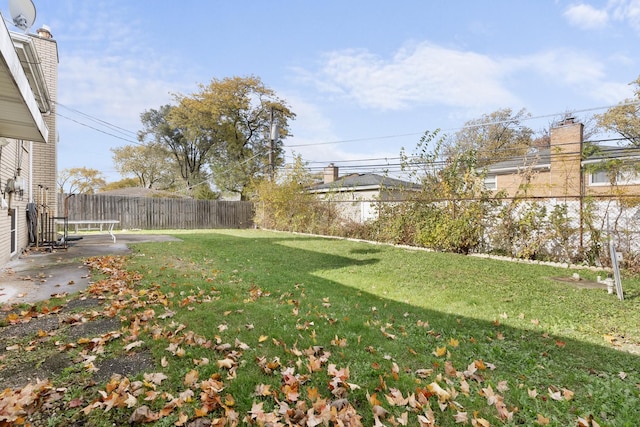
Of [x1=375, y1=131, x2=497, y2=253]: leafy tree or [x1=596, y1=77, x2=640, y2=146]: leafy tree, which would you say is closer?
[x1=375, y1=131, x2=497, y2=253]: leafy tree

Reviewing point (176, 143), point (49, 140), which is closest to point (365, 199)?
point (49, 140)

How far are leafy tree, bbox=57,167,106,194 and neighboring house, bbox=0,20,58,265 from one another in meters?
29.6

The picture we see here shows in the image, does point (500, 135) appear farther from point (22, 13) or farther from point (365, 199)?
point (22, 13)

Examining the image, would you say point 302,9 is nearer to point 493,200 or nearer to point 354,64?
point 354,64

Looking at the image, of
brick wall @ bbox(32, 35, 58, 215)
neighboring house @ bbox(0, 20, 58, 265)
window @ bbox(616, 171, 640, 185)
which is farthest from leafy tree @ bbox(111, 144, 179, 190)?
window @ bbox(616, 171, 640, 185)

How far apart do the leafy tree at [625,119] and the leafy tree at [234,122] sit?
22.3 metres

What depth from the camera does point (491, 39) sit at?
12109 mm

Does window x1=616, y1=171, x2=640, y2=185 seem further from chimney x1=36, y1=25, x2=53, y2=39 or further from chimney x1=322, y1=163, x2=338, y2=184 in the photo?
chimney x1=322, y1=163, x2=338, y2=184

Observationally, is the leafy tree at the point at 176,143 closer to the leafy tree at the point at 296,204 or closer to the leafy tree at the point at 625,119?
the leafy tree at the point at 296,204

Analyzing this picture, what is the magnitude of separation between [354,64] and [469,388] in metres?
12.5

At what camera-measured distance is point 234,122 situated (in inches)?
1151

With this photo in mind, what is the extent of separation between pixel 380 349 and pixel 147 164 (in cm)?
3716

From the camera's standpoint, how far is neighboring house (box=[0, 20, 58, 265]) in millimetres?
3409

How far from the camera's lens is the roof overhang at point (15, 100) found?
2789 millimetres
